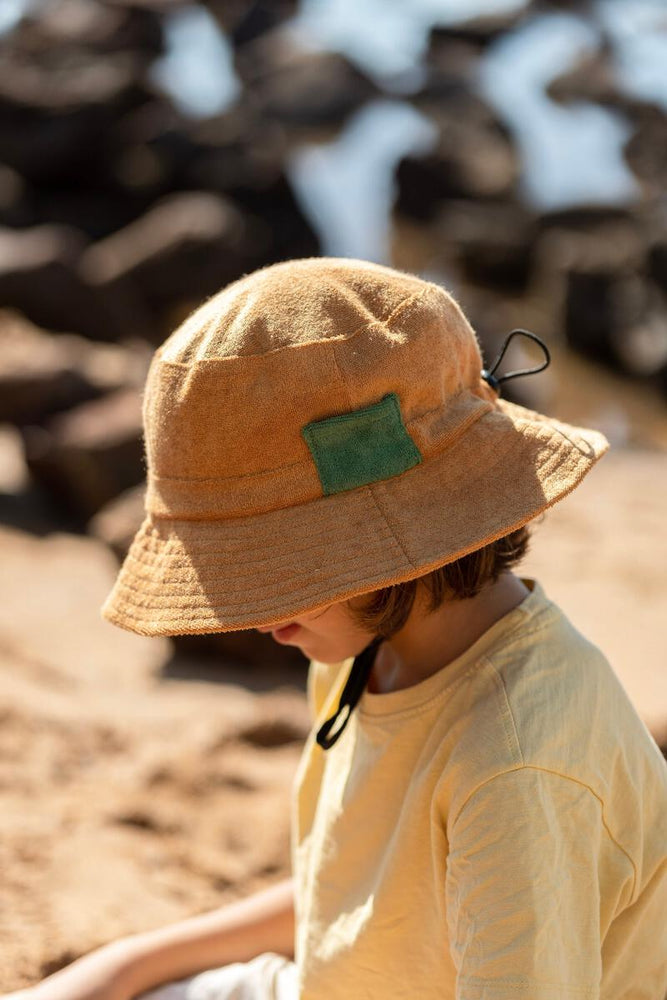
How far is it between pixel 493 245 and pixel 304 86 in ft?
26.1

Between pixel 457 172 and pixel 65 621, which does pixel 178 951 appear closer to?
pixel 65 621

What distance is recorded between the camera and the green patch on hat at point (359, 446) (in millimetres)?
1072

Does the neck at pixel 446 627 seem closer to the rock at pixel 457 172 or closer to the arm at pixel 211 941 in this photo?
the arm at pixel 211 941

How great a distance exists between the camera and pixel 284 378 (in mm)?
1065

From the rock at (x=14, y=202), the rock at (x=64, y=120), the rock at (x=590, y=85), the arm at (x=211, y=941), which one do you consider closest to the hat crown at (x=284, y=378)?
the arm at (x=211, y=941)

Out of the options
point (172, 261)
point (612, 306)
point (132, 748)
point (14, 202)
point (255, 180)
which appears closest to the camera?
point (132, 748)

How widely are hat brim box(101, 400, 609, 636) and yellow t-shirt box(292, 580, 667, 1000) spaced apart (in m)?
0.17

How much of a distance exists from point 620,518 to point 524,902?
3.86 metres

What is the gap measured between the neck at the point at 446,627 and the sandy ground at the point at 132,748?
0.79 ft

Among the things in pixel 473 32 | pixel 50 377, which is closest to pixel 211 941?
pixel 50 377

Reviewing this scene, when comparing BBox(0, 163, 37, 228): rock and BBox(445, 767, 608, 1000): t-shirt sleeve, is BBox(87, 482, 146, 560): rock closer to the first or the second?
BBox(445, 767, 608, 1000): t-shirt sleeve

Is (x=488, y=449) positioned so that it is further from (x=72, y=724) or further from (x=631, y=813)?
(x=72, y=724)

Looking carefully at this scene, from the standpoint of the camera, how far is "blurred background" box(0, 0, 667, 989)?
2.22m

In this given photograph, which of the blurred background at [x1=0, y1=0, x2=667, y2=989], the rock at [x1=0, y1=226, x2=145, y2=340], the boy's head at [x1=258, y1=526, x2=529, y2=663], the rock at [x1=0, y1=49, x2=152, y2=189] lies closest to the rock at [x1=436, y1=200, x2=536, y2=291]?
the blurred background at [x1=0, y1=0, x2=667, y2=989]
